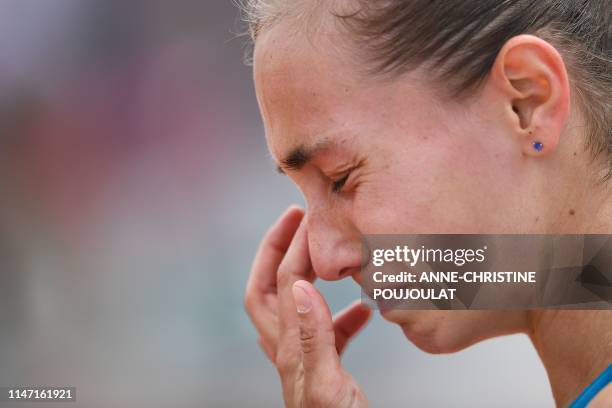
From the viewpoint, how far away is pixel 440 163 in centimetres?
94

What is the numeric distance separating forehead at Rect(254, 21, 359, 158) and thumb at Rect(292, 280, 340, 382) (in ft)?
0.71

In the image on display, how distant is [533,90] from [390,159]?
0.19 meters

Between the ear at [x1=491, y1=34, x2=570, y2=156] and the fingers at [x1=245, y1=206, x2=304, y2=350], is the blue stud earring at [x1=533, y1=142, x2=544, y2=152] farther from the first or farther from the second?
the fingers at [x1=245, y1=206, x2=304, y2=350]

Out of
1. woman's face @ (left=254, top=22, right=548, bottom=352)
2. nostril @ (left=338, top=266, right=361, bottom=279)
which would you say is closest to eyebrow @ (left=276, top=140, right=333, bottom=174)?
woman's face @ (left=254, top=22, right=548, bottom=352)

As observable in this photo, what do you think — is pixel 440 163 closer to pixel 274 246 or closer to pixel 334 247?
pixel 334 247

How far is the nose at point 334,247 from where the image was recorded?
102 centimetres

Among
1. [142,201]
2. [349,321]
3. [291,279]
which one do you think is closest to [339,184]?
[291,279]

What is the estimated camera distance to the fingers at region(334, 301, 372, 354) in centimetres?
140

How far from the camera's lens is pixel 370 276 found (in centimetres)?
104

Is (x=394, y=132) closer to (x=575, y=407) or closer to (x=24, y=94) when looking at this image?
(x=575, y=407)

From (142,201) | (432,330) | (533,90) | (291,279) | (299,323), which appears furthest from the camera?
(142,201)

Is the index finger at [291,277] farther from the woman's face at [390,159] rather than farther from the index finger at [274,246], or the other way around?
the woman's face at [390,159]

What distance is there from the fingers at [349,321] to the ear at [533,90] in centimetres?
57

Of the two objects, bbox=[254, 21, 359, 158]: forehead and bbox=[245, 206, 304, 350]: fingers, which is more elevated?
bbox=[254, 21, 359, 158]: forehead
